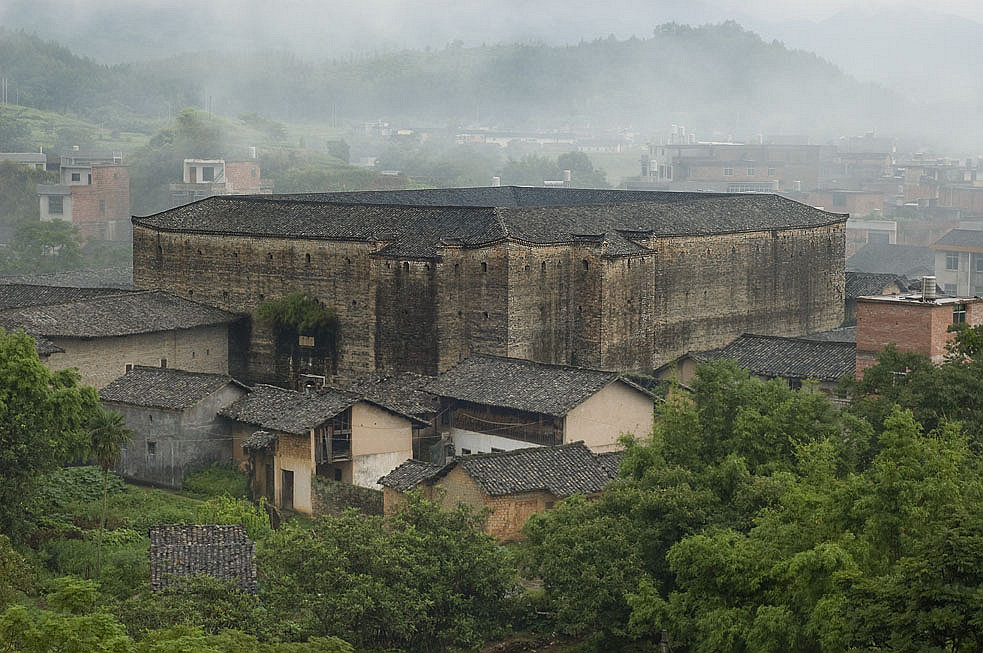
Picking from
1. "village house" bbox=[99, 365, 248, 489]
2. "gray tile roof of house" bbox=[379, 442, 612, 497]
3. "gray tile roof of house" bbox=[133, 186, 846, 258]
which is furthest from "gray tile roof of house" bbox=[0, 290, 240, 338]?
"gray tile roof of house" bbox=[379, 442, 612, 497]

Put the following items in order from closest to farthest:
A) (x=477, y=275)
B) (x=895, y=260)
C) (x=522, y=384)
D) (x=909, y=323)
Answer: (x=909, y=323) < (x=522, y=384) < (x=477, y=275) < (x=895, y=260)

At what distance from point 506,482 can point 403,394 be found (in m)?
5.34

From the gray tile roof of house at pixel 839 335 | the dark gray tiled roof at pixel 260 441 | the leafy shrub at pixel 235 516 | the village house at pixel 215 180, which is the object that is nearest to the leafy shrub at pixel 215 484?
the dark gray tiled roof at pixel 260 441

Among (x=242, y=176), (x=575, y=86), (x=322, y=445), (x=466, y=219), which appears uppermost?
(x=575, y=86)

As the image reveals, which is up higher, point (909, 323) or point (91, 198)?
point (91, 198)

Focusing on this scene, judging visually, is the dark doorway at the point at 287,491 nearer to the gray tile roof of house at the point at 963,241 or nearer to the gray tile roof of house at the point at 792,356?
the gray tile roof of house at the point at 792,356

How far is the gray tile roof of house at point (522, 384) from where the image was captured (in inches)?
1032

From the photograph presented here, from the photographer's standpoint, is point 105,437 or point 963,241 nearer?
point 105,437

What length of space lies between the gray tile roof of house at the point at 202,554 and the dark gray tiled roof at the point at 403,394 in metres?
6.49

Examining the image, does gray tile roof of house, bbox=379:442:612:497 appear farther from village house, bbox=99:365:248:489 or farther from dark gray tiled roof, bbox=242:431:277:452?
village house, bbox=99:365:248:489

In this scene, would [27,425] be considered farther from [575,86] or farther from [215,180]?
[575,86]

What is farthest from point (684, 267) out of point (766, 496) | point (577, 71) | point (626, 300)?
point (577, 71)

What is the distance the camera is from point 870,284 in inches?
1656

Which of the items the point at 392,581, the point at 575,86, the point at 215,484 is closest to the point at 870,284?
the point at 215,484
